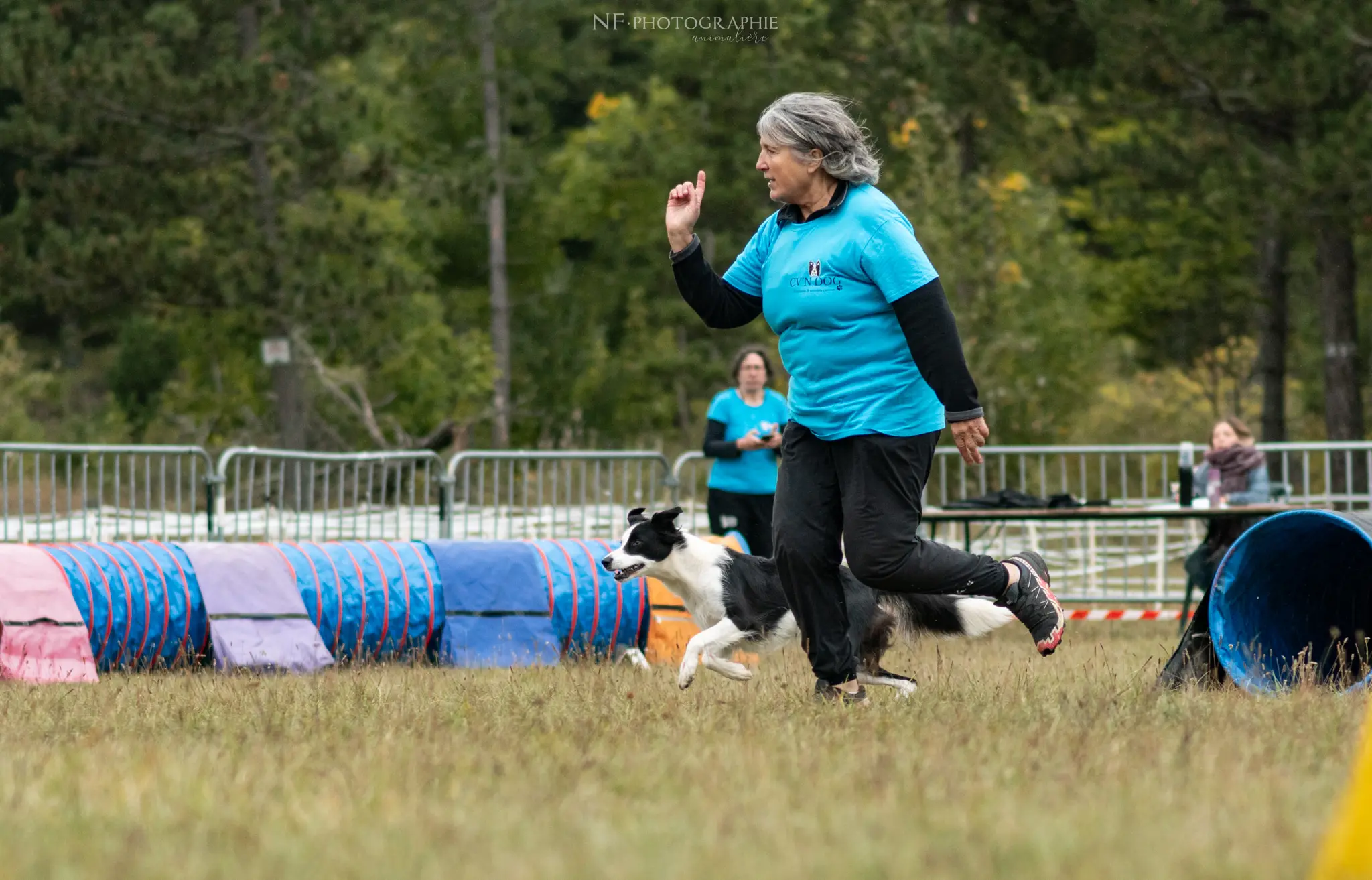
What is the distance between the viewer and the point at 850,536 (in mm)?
5281

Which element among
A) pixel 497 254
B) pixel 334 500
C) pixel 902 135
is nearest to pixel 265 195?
pixel 497 254

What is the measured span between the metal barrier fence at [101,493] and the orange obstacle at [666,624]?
372 cm

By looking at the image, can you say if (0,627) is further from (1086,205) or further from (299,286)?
(1086,205)

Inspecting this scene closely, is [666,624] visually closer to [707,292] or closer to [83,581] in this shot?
[83,581]

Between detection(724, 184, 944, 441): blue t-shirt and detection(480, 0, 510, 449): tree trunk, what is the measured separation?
24.7 metres

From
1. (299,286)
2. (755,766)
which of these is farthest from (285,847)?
(299,286)

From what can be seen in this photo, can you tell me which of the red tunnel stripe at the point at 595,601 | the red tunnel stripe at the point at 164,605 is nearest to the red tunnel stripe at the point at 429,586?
the red tunnel stripe at the point at 595,601

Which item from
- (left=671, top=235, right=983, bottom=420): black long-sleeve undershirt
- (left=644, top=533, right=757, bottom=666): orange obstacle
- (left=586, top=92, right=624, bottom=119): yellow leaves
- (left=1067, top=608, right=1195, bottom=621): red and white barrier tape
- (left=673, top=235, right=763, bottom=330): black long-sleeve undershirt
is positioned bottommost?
(left=1067, top=608, right=1195, bottom=621): red and white barrier tape

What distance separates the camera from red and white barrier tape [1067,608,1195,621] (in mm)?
11836

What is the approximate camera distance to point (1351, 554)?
22.4 feet

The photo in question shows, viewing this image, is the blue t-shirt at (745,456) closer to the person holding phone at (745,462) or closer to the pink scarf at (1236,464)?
the person holding phone at (745,462)

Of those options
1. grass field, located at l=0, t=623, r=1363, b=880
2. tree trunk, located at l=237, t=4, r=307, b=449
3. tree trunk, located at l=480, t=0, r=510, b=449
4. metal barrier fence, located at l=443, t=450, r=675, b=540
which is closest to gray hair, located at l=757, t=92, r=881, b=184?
grass field, located at l=0, t=623, r=1363, b=880

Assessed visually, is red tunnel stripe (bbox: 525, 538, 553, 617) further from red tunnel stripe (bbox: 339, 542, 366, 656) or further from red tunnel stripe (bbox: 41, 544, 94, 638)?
red tunnel stripe (bbox: 41, 544, 94, 638)

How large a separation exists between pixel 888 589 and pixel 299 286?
63.2 feet
